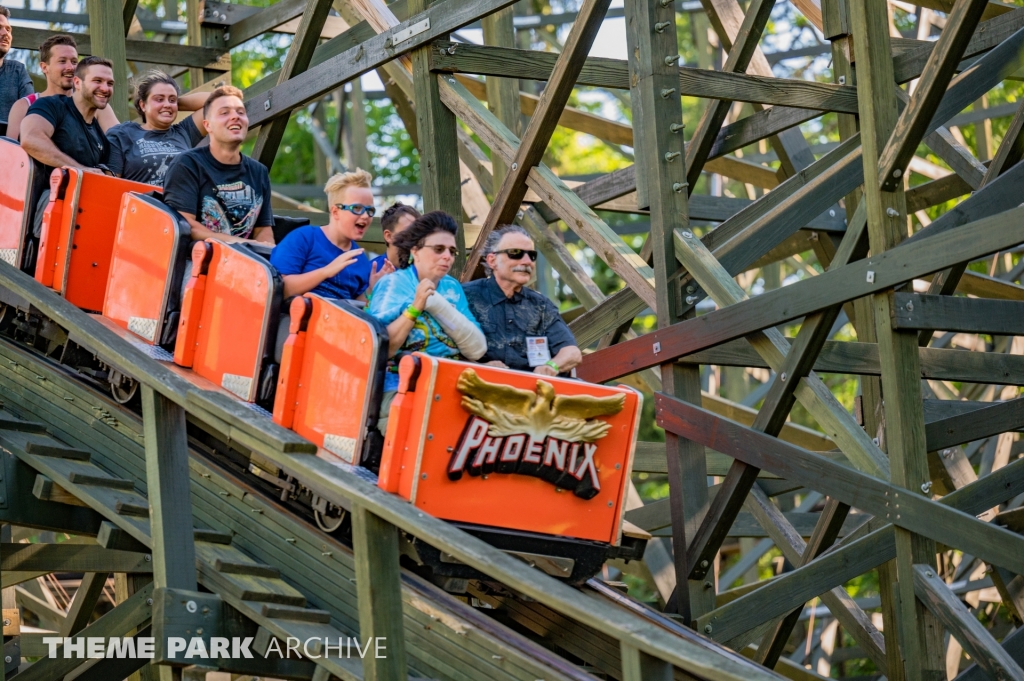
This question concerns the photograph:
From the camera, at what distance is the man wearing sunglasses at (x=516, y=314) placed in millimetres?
5316

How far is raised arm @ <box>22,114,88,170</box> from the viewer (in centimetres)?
641

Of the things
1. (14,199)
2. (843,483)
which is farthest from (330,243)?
(843,483)

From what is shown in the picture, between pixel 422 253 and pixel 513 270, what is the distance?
0.45 meters

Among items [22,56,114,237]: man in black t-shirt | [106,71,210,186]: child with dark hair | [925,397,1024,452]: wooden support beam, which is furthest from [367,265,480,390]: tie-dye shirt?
[106,71,210,186]: child with dark hair

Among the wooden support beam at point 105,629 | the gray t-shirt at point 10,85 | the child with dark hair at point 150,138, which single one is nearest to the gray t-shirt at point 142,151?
the child with dark hair at point 150,138

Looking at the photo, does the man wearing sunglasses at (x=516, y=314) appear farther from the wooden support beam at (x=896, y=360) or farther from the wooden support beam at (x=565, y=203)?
the wooden support beam at (x=896, y=360)

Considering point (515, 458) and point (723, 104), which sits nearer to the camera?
point (515, 458)

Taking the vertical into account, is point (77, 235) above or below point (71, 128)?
below

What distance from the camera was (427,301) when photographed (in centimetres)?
494

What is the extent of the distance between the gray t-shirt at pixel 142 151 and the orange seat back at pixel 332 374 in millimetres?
2260

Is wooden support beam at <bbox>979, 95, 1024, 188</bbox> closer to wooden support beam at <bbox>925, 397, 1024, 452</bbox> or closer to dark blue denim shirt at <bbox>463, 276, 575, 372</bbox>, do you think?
wooden support beam at <bbox>925, 397, 1024, 452</bbox>

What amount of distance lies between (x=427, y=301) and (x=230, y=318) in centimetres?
100

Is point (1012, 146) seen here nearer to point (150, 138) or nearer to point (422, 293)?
point (422, 293)

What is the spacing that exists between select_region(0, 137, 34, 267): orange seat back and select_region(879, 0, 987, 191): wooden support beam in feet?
13.3
